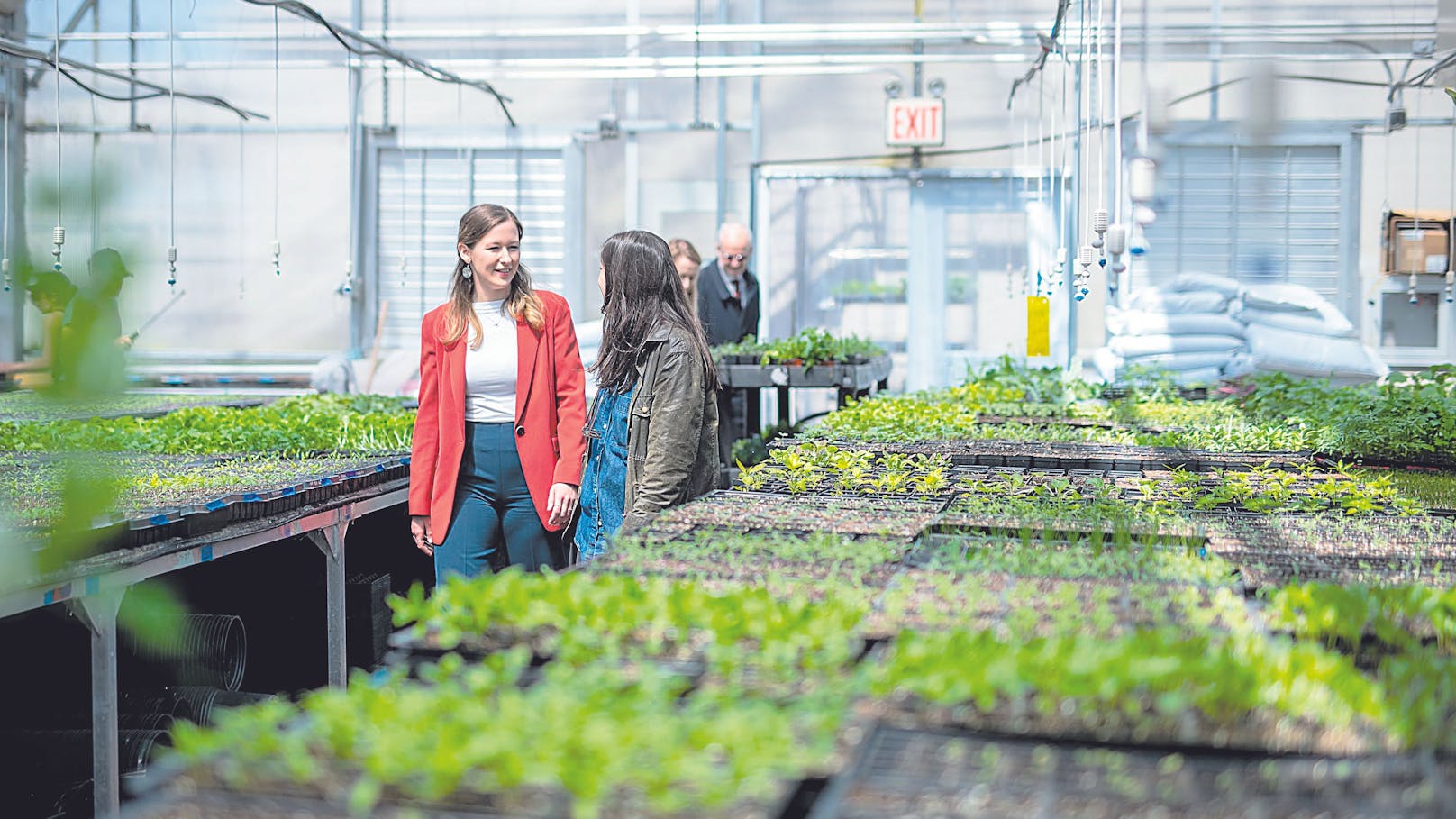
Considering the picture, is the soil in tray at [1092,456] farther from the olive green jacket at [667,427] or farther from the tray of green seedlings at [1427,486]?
the olive green jacket at [667,427]

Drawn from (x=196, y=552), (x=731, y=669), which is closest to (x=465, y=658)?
(x=731, y=669)

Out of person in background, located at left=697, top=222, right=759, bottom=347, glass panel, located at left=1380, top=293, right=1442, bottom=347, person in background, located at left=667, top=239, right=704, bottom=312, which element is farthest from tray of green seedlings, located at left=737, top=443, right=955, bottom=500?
glass panel, located at left=1380, top=293, right=1442, bottom=347

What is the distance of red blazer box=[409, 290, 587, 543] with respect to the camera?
10.3 ft

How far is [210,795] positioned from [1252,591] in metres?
1.49

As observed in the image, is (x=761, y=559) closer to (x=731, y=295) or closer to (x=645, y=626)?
(x=645, y=626)

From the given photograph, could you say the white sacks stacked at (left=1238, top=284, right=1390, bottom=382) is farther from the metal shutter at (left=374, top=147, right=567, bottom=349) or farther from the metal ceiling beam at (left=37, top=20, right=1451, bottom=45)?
the metal shutter at (left=374, top=147, right=567, bottom=349)

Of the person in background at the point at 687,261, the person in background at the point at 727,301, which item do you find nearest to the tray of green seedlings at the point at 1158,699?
the person in background at the point at 687,261

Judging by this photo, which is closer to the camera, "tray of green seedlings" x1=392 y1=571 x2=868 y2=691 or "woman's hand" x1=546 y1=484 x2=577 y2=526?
"tray of green seedlings" x1=392 y1=571 x2=868 y2=691

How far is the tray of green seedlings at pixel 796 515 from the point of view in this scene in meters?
2.43

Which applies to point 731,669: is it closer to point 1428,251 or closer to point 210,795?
point 210,795

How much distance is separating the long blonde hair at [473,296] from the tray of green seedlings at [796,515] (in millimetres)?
716

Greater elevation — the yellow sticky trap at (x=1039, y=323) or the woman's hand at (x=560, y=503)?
the yellow sticky trap at (x=1039, y=323)

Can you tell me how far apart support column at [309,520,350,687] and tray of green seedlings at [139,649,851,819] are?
2339mm

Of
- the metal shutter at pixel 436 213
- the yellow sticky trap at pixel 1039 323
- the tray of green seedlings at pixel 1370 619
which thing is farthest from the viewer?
the metal shutter at pixel 436 213
